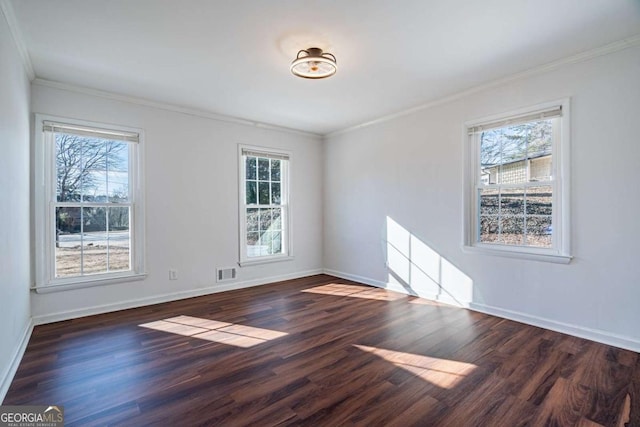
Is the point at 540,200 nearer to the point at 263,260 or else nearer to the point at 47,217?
the point at 263,260

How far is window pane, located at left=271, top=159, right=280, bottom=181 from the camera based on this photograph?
5402mm

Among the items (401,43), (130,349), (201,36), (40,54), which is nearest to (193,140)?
(40,54)

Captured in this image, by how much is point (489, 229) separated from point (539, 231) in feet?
1.72

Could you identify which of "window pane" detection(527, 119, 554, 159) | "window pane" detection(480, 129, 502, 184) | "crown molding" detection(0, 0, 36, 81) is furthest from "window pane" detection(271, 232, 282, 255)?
"window pane" detection(527, 119, 554, 159)

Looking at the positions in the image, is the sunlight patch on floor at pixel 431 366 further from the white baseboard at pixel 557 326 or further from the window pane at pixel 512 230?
the window pane at pixel 512 230

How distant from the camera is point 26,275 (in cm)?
303

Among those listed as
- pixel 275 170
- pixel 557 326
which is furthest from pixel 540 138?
pixel 275 170

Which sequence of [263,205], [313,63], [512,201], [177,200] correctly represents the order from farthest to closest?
[263,205]
[177,200]
[512,201]
[313,63]

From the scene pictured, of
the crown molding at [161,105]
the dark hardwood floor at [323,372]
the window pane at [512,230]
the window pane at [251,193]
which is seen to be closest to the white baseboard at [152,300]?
the dark hardwood floor at [323,372]

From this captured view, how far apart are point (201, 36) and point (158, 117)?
1.95 m

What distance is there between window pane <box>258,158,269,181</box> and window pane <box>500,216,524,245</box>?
11.6 ft

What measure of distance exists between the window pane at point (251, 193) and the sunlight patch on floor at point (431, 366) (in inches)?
123

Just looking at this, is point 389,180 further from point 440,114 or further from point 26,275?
point 26,275

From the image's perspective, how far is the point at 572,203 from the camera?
302cm
